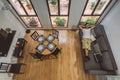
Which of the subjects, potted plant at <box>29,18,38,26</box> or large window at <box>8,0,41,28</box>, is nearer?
large window at <box>8,0,41,28</box>

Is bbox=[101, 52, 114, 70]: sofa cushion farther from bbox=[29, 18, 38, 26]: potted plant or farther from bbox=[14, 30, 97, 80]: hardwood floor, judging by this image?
bbox=[29, 18, 38, 26]: potted plant

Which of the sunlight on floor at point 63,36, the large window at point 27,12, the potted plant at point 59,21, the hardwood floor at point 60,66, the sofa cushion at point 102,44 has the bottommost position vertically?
the hardwood floor at point 60,66

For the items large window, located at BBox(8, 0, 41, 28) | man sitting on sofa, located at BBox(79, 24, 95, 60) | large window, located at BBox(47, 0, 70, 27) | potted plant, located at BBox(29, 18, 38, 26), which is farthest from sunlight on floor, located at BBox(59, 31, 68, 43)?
potted plant, located at BBox(29, 18, 38, 26)

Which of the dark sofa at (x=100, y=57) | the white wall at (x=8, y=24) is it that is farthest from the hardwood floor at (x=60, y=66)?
the white wall at (x=8, y=24)

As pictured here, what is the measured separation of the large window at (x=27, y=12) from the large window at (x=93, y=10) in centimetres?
206

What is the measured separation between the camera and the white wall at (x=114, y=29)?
4.29 metres

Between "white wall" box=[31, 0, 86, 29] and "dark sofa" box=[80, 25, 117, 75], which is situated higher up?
"white wall" box=[31, 0, 86, 29]

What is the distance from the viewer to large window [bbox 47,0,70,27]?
4.64m

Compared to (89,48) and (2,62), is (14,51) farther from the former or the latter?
(89,48)

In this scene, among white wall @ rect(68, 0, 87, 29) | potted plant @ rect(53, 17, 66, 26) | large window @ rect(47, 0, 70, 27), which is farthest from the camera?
potted plant @ rect(53, 17, 66, 26)

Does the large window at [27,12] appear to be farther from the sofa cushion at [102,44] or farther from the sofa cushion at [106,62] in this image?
the sofa cushion at [106,62]

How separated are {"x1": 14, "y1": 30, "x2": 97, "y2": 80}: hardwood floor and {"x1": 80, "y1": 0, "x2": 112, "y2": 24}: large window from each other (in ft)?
3.62

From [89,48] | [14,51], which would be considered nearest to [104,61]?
[89,48]

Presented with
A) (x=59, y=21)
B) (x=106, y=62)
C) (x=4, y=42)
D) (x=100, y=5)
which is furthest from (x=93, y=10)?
(x=4, y=42)
